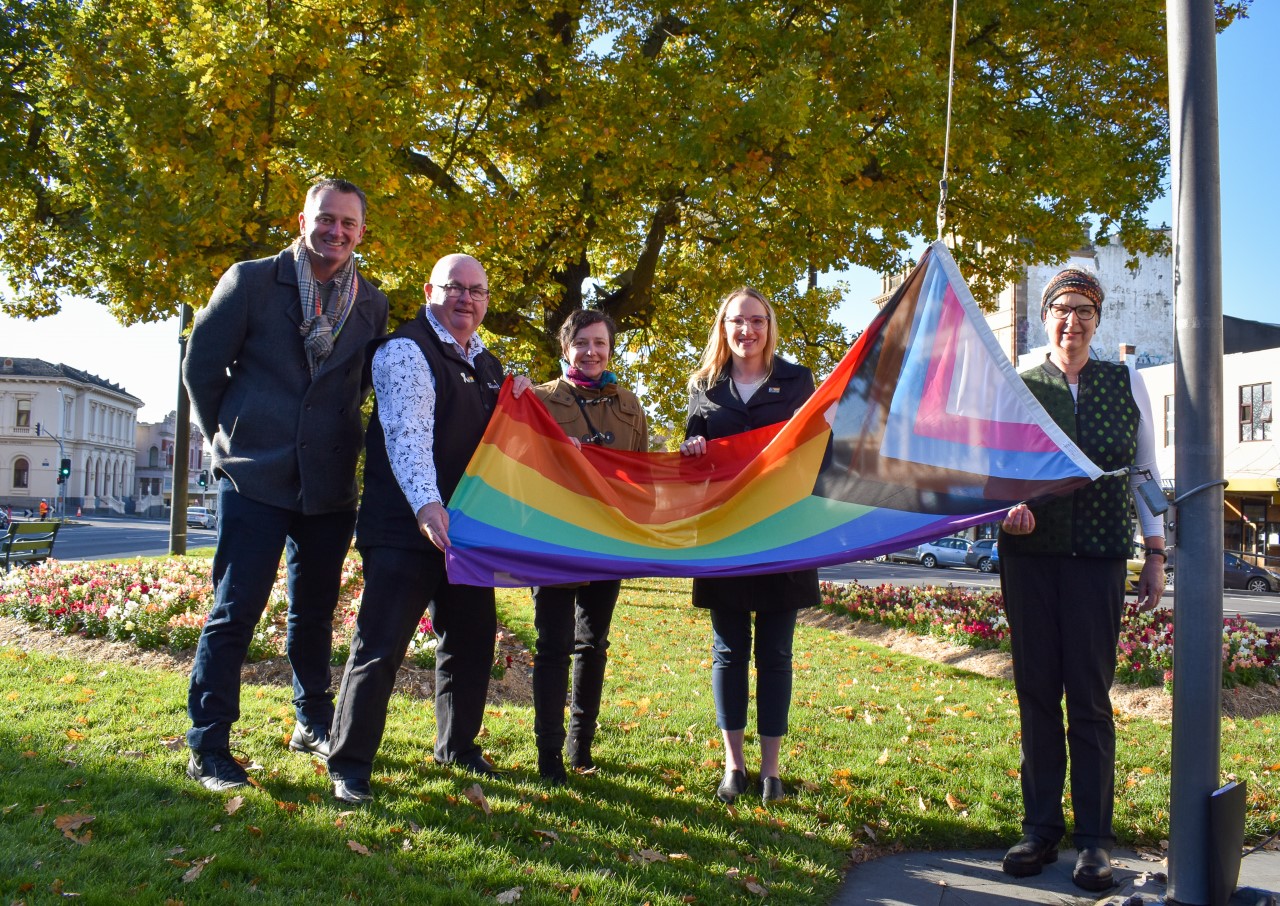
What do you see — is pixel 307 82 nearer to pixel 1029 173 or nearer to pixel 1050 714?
pixel 1029 173

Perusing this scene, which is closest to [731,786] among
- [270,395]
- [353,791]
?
[353,791]

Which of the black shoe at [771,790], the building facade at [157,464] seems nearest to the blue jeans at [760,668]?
the black shoe at [771,790]

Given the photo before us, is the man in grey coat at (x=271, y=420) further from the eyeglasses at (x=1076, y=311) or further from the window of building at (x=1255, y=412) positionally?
the window of building at (x=1255, y=412)

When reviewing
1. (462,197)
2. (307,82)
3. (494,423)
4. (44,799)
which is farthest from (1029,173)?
(44,799)

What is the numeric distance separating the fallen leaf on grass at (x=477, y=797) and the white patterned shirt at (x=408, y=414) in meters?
1.29

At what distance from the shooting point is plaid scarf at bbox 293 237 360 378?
14.1ft

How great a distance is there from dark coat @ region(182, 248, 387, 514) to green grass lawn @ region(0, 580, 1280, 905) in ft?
4.30

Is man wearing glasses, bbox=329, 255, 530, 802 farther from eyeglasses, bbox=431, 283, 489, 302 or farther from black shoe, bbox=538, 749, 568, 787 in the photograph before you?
black shoe, bbox=538, 749, 568, 787

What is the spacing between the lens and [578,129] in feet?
35.0

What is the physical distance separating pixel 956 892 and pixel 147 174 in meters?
9.37

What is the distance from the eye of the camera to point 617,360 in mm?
17875

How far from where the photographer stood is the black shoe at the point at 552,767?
4633 mm

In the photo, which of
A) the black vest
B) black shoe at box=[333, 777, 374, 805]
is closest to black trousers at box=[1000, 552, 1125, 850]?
the black vest

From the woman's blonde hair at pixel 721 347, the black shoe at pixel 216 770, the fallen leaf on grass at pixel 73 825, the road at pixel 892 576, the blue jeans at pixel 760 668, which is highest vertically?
the woman's blonde hair at pixel 721 347
